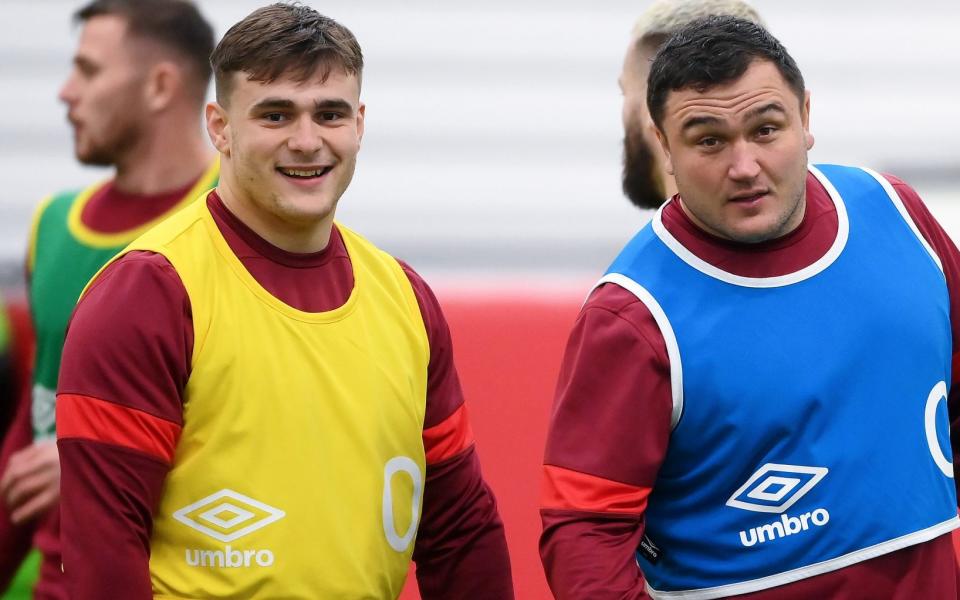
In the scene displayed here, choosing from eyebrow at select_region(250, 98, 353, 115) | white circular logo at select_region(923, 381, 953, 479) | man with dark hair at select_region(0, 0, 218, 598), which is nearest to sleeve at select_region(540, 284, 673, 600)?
white circular logo at select_region(923, 381, 953, 479)

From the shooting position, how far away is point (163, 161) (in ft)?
11.1

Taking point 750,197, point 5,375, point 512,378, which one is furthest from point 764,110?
point 5,375

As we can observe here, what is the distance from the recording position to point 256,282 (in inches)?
91.2

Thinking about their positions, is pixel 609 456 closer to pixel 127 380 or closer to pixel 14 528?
pixel 127 380

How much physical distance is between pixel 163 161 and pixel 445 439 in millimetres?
1160

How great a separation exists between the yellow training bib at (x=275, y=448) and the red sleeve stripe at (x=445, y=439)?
4.6 inches

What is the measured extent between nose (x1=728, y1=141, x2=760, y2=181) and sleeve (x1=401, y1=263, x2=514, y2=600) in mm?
551

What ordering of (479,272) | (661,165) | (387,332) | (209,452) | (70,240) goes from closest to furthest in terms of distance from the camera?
(209,452) → (387,332) → (661,165) → (70,240) → (479,272)

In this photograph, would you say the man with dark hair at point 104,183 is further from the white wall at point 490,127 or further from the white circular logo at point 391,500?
the white wall at point 490,127

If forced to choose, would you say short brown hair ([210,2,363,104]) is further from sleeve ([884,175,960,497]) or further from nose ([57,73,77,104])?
nose ([57,73,77,104])

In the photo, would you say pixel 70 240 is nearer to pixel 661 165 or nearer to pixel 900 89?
pixel 661 165

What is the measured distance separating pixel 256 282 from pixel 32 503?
1127mm

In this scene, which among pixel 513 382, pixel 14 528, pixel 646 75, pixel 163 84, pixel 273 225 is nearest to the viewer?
pixel 273 225

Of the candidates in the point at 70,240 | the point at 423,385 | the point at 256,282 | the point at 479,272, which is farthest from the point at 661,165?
the point at 479,272
